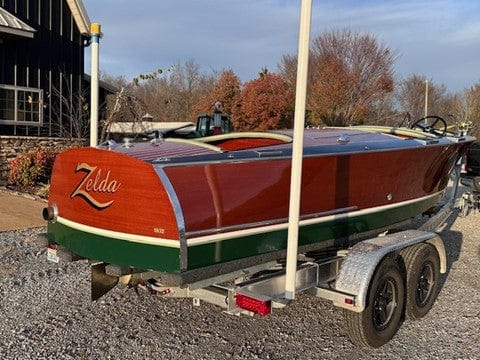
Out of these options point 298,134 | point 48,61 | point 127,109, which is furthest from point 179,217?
point 48,61

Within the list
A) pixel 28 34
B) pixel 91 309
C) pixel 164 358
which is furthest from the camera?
pixel 28 34

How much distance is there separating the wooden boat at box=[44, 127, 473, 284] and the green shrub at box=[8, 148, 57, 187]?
8.15 m

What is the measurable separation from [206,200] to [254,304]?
786mm

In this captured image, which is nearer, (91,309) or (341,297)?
(341,297)

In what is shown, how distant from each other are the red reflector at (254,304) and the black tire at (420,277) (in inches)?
70.6

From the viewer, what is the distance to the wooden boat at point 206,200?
3539mm

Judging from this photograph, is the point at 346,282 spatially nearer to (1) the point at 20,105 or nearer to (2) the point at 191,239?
(2) the point at 191,239

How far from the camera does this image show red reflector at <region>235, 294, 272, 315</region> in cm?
355

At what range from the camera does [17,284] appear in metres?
5.62

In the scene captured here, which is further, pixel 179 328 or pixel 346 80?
pixel 346 80

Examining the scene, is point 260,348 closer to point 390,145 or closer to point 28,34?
point 390,145

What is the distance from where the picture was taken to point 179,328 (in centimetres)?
466

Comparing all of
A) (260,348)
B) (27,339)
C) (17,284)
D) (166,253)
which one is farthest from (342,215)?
(17,284)

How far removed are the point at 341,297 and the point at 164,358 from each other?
1.46 meters
